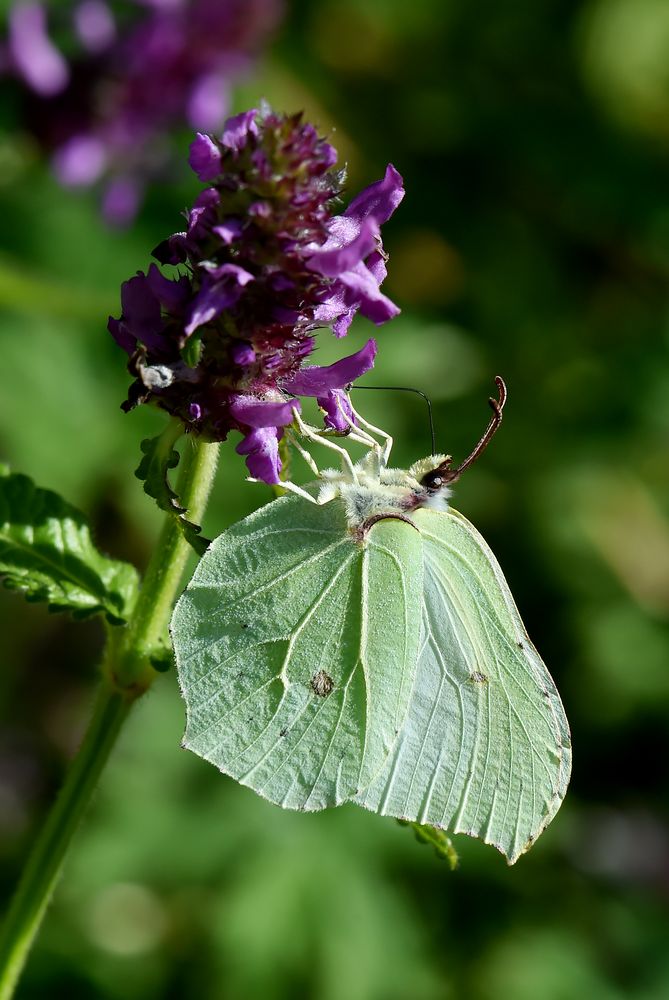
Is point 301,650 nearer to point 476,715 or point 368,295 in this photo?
point 476,715

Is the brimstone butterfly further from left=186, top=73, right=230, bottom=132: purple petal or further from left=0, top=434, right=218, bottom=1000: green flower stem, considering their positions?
left=186, top=73, right=230, bottom=132: purple petal

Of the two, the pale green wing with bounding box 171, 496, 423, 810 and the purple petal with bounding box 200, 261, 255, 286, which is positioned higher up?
the purple petal with bounding box 200, 261, 255, 286

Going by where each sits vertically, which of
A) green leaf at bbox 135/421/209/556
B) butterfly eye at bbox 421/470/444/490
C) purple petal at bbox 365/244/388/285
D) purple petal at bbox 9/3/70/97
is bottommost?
green leaf at bbox 135/421/209/556

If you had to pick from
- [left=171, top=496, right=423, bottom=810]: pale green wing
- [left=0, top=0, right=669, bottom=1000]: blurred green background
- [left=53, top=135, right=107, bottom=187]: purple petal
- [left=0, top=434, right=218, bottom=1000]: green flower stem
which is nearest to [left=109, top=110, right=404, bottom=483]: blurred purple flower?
[left=0, top=434, right=218, bottom=1000]: green flower stem

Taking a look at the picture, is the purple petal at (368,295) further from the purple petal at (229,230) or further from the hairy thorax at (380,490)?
the hairy thorax at (380,490)

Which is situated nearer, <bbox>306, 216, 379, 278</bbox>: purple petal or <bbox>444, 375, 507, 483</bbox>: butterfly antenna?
<bbox>306, 216, 379, 278</bbox>: purple petal

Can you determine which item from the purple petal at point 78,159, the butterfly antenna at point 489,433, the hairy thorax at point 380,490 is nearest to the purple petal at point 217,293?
the hairy thorax at point 380,490
